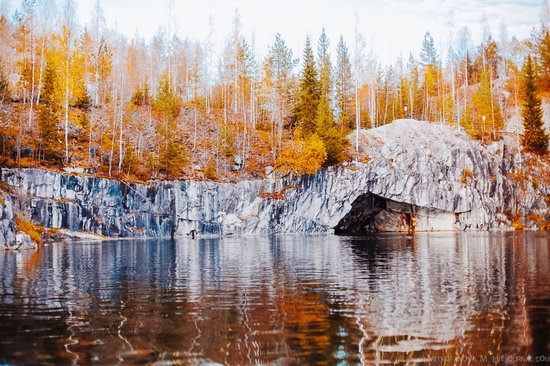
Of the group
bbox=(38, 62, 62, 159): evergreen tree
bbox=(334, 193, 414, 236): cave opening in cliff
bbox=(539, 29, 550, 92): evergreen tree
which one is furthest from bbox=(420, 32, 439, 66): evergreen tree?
bbox=(38, 62, 62, 159): evergreen tree

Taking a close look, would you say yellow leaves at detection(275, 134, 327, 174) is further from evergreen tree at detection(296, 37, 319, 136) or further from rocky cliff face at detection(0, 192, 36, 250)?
rocky cliff face at detection(0, 192, 36, 250)

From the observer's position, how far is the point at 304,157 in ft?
213

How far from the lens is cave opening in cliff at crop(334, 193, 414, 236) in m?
71.9

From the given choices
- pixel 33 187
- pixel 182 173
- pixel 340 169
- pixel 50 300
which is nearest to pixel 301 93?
pixel 340 169

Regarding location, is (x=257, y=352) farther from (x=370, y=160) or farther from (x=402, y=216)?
(x=402, y=216)

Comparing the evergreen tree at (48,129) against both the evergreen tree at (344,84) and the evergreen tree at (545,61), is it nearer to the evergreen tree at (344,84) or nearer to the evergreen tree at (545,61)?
the evergreen tree at (344,84)

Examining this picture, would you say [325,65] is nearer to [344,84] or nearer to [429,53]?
[344,84]

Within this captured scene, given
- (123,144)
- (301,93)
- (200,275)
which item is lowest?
(200,275)

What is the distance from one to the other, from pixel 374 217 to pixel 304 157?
1875 centimetres

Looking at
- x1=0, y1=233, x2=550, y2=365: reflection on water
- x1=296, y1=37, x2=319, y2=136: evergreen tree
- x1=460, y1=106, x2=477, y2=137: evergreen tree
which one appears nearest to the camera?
x1=0, y1=233, x2=550, y2=365: reflection on water

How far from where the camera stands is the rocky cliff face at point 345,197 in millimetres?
54625

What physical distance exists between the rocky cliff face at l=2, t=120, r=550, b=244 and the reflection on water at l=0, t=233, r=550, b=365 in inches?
1207

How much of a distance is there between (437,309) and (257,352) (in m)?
6.20

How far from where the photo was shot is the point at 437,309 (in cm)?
1388
